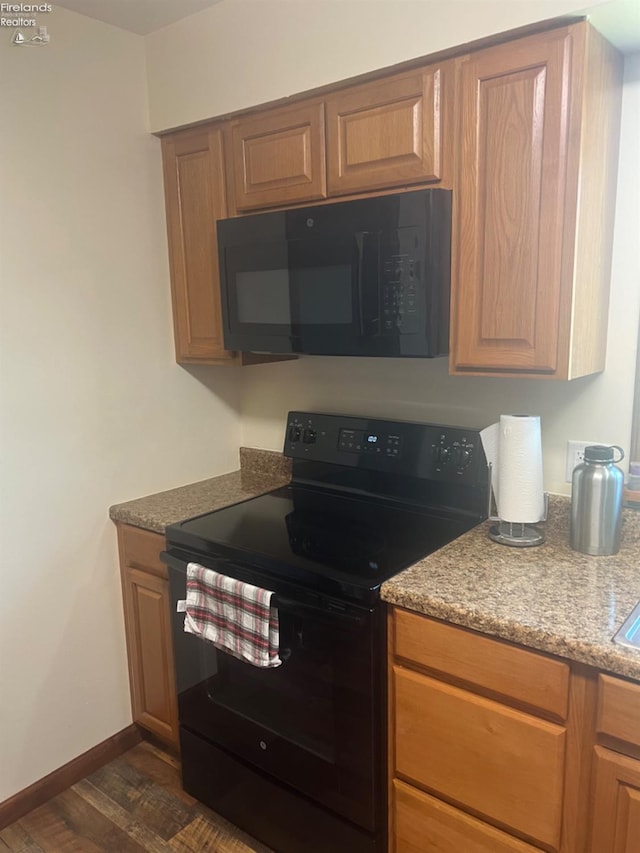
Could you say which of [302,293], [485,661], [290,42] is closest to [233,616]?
[485,661]

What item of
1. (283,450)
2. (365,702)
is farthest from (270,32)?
(365,702)

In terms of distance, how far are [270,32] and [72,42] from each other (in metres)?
0.59

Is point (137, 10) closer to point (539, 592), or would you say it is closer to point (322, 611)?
point (322, 611)

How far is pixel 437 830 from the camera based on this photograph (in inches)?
57.6

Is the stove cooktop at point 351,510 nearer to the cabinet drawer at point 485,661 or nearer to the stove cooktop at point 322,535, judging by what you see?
the stove cooktop at point 322,535

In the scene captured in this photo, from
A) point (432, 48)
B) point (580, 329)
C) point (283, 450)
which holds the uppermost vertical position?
point (432, 48)

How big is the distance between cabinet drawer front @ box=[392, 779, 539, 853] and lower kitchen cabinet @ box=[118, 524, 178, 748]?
84cm

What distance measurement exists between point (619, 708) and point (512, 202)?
1.06 m

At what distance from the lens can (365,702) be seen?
1.47 metres

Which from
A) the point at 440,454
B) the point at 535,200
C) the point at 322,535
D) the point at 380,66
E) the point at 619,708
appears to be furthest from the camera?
the point at 440,454

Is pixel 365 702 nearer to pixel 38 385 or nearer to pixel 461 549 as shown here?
pixel 461 549

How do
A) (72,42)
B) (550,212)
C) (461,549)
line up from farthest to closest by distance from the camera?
(72,42) < (461,549) < (550,212)

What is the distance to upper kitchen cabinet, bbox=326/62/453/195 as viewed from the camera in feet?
4.99

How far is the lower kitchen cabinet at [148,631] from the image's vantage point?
202 centimetres
